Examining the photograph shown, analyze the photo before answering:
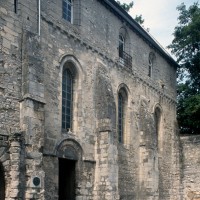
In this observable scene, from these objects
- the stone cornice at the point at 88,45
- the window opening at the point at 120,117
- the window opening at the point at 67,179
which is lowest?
the window opening at the point at 67,179

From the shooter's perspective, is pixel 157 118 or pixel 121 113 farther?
pixel 157 118

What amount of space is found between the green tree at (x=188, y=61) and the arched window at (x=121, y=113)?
24.6 feet

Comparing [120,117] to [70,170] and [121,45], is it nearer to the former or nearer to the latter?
[121,45]

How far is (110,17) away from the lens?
20703 mm

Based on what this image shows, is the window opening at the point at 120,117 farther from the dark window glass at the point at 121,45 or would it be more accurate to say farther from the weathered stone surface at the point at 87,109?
the dark window glass at the point at 121,45

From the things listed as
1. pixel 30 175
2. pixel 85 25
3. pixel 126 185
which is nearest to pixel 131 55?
pixel 85 25

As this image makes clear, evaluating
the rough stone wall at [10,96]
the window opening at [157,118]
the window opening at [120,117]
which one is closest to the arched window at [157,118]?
the window opening at [157,118]

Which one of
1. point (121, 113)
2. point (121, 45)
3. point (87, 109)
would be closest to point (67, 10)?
point (87, 109)

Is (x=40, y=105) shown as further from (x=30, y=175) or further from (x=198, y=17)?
(x=198, y=17)

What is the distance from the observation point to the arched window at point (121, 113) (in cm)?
2098

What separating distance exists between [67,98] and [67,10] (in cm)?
399

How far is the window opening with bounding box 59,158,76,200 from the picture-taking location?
16734 millimetres

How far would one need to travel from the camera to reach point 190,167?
2572 centimetres

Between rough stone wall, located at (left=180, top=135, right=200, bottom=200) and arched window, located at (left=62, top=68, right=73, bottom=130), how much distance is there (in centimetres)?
1122
